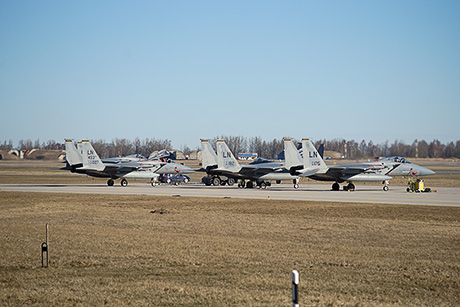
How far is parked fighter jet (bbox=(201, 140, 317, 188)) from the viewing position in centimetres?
5156

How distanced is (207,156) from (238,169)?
3642mm

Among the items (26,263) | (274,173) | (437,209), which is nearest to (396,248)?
(26,263)

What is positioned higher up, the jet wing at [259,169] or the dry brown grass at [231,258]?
the jet wing at [259,169]

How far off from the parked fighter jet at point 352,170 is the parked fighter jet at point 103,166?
776 inches

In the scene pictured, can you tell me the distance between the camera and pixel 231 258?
15.2 m

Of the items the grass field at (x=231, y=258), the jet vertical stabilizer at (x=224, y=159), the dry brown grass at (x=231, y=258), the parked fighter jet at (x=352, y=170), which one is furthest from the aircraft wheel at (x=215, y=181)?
the dry brown grass at (x=231, y=258)

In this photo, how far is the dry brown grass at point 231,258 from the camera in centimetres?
1111

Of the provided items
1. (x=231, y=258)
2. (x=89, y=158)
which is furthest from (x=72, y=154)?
(x=231, y=258)

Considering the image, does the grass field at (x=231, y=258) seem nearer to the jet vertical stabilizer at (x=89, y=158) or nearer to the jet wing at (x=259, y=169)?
the jet wing at (x=259, y=169)

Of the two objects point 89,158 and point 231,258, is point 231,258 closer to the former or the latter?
point 231,258

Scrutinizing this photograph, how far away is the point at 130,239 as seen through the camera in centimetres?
1883

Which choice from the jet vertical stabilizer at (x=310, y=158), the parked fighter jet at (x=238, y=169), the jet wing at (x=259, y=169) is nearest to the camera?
the jet vertical stabilizer at (x=310, y=158)

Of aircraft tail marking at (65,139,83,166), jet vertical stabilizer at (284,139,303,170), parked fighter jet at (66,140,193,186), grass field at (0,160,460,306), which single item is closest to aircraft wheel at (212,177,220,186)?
parked fighter jet at (66,140,193,186)

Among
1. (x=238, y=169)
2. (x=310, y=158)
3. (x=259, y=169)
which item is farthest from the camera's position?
(x=238, y=169)
